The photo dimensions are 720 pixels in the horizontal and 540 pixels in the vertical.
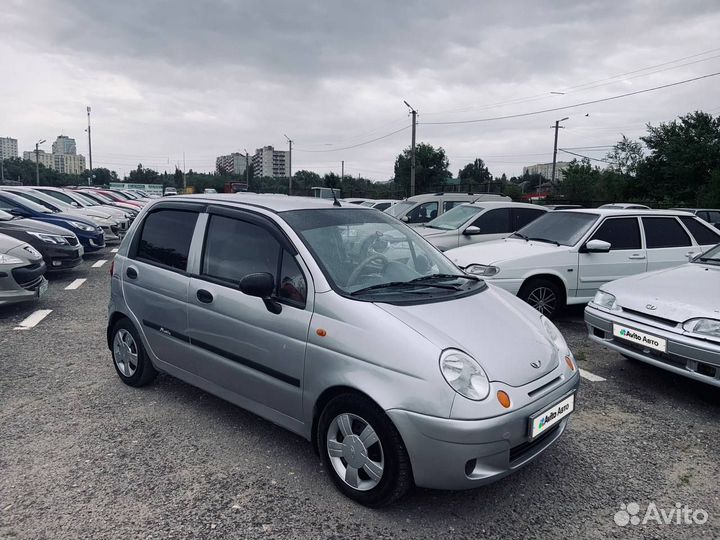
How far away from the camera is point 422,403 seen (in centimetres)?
247

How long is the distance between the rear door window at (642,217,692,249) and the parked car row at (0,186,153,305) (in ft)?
27.6

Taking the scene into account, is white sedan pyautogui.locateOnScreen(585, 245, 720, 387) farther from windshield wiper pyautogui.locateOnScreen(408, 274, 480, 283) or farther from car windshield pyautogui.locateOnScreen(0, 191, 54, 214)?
car windshield pyautogui.locateOnScreen(0, 191, 54, 214)

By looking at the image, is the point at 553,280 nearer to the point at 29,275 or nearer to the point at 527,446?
the point at 527,446

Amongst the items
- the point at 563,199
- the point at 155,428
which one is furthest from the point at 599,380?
the point at 563,199

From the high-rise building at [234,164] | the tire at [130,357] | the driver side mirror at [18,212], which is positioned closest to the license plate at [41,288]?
the tire at [130,357]

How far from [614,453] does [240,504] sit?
8.04ft

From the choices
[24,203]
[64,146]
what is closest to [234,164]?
[64,146]

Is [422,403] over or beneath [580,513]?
over

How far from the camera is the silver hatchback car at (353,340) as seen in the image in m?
2.52

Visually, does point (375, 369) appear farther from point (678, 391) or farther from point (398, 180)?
point (398, 180)

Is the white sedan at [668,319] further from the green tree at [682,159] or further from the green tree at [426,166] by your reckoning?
the green tree at [426,166]

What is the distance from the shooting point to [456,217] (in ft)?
33.1

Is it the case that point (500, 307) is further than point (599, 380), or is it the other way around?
point (599, 380)

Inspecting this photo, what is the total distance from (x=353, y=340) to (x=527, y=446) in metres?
1.08
